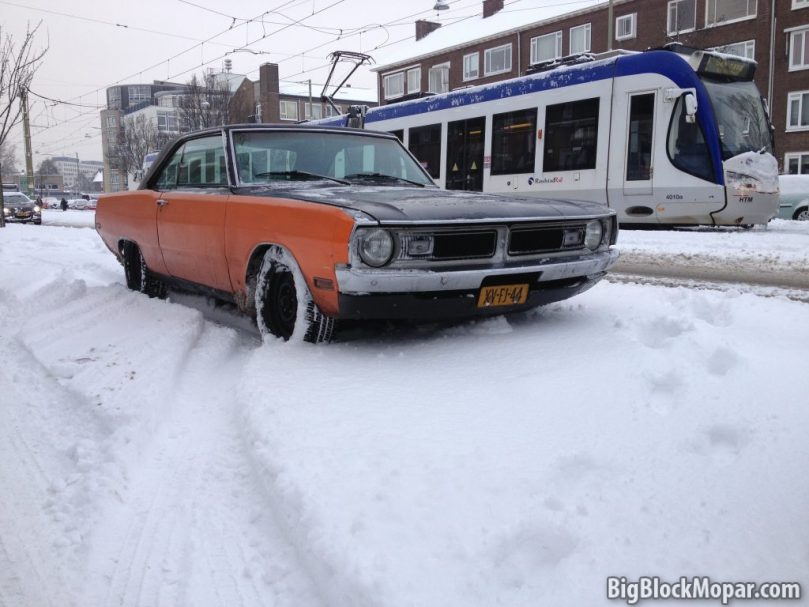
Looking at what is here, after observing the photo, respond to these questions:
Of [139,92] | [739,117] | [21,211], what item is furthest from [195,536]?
[139,92]

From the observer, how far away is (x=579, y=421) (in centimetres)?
272

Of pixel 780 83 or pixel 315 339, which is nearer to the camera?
pixel 315 339

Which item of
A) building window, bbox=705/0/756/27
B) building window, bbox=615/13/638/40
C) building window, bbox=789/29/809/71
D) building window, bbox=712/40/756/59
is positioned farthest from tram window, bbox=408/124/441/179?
building window, bbox=615/13/638/40

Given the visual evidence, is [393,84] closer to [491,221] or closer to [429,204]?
[429,204]

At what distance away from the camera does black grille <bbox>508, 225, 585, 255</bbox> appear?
383cm

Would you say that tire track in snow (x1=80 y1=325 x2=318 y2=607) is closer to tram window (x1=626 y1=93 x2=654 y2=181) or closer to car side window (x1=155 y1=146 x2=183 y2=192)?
car side window (x1=155 y1=146 x2=183 y2=192)

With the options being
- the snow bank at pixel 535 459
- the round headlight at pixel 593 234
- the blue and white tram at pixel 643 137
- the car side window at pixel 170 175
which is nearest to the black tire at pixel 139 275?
the car side window at pixel 170 175

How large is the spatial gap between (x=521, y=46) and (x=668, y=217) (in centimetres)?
2799

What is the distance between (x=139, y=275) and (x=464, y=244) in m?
3.76

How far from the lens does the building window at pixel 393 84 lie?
1751 inches

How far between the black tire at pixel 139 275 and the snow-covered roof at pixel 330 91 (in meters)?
55.3

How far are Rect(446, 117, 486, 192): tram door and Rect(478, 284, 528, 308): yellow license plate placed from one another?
11242mm

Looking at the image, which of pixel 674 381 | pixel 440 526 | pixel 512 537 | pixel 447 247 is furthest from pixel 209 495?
pixel 674 381

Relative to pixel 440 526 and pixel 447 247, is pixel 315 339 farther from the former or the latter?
pixel 440 526
